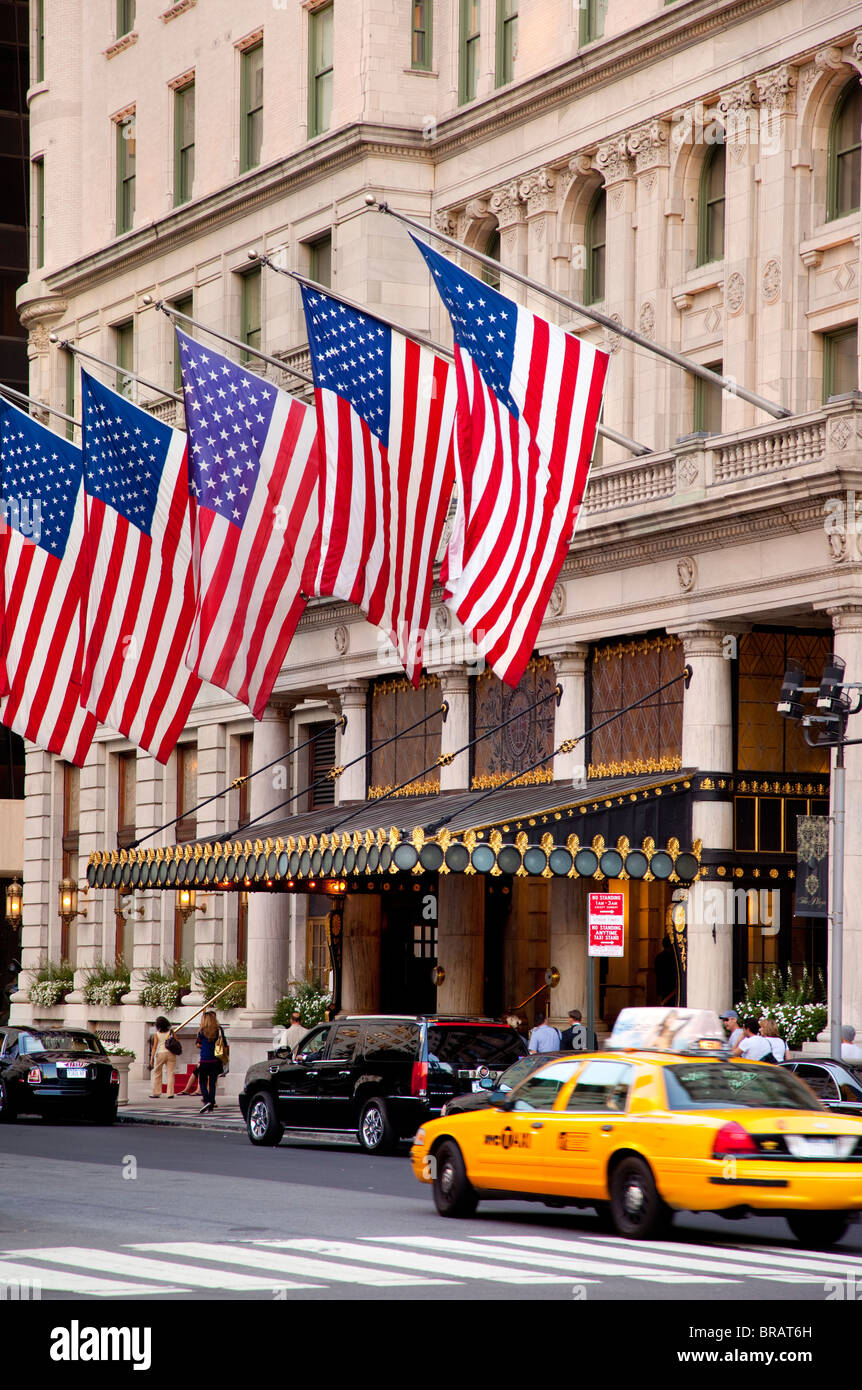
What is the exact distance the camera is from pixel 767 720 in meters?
34.6

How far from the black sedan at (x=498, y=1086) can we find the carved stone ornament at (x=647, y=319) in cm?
1720

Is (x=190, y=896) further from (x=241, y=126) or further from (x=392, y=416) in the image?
(x=392, y=416)

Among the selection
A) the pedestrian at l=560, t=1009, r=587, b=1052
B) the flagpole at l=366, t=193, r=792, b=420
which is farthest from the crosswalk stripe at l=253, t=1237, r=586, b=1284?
the flagpole at l=366, t=193, r=792, b=420

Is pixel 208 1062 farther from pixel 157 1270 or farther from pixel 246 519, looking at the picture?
pixel 157 1270

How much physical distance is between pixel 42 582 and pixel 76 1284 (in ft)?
84.3

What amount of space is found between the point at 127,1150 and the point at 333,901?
16.0 meters

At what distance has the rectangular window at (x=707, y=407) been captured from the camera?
3744cm

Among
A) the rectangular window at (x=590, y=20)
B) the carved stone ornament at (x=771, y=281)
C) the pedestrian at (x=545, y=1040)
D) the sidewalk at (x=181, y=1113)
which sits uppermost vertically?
the rectangular window at (x=590, y=20)

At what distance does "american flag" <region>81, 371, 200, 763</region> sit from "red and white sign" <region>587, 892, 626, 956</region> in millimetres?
9002

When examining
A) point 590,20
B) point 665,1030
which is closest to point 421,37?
point 590,20

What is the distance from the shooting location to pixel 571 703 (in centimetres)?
3709

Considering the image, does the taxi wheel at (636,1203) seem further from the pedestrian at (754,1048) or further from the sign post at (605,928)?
the sign post at (605,928)

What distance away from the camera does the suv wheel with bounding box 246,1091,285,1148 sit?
31078 mm

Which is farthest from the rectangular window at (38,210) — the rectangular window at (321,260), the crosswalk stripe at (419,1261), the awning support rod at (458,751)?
the crosswalk stripe at (419,1261)
